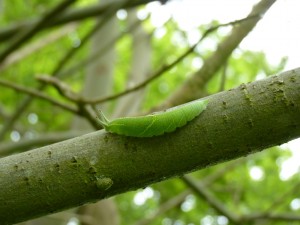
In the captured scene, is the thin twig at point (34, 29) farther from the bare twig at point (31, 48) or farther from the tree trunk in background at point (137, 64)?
the bare twig at point (31, 48)

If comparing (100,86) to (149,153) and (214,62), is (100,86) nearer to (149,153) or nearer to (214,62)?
(214,62)

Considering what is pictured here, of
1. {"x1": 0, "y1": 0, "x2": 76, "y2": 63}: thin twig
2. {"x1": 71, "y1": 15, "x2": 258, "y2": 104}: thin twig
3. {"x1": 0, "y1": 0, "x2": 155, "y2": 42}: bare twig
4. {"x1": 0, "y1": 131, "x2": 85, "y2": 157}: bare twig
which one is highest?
{"x1": 0, "y1": 0, "x2": 155, "y2": 42}: bare twig

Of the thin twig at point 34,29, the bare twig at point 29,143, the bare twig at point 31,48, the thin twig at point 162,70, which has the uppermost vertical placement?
the bare twig at point 31,48

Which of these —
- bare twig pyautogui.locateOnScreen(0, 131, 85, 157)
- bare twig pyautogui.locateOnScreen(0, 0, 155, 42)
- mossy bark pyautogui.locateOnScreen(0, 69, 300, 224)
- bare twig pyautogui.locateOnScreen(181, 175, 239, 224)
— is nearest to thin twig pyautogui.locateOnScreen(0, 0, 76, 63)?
bare twig pyautogui.locateOnScreen(0, 0, 155, 42)

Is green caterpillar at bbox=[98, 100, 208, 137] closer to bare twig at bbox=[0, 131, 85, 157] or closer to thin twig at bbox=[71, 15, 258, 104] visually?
thin twig at bbox=[71, 15, 258, 104]

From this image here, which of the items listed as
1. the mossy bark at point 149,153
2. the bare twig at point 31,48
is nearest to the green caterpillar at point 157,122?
the mossy bark at point 149,153

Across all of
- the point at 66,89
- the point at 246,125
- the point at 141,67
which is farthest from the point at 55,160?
the point at 141,67
